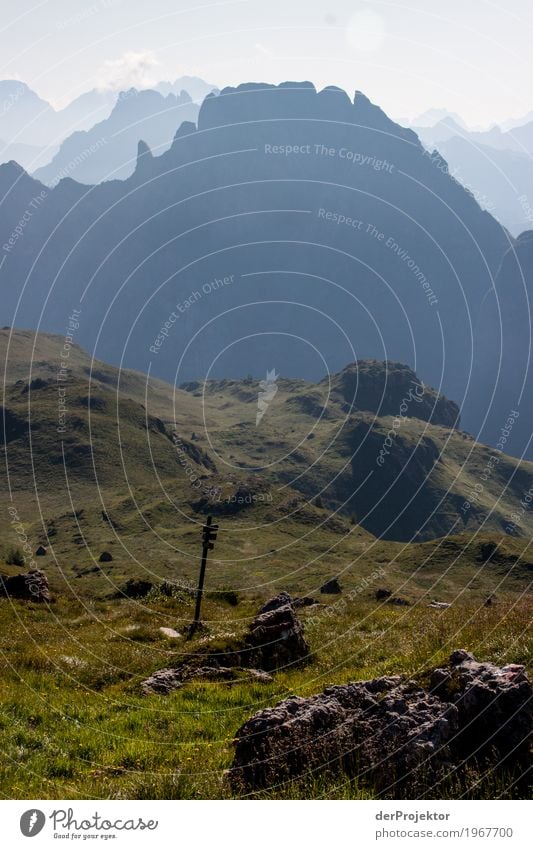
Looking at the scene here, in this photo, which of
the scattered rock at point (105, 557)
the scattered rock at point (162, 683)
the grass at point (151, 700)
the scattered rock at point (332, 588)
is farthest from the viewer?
the scattered rock at point (105, 557)

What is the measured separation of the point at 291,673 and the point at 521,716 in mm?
12654

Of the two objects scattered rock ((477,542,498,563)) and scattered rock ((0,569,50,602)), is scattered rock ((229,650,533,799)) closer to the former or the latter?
scattered rock ((0,569,50,602))

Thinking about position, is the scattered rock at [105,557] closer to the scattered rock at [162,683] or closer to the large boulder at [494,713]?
the scattered rock at [162,683]

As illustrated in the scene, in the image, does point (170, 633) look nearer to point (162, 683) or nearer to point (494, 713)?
point (162, 683)

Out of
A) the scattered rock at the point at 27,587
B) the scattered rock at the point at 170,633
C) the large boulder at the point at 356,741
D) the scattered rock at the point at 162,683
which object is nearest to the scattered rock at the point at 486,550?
the scattered rock at the point at 27,587

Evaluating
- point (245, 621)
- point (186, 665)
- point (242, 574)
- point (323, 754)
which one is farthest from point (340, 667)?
point (242, 574)

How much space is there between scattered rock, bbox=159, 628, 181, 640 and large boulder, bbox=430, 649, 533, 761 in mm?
20348

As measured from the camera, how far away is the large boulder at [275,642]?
23175mm

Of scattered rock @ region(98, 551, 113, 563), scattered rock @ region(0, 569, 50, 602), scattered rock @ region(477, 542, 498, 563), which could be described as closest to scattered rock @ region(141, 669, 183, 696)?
scattered rock @ region(0, 569, 50, 602)

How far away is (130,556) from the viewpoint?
183000mm

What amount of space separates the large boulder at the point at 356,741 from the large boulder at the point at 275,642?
12.1 meters

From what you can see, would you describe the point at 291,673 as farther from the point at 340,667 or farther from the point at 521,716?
the point at 521,716

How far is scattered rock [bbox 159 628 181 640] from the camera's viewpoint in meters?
28.7

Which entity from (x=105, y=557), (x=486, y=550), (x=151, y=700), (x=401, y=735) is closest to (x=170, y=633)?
(x=151, y=700)
